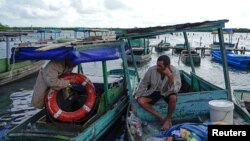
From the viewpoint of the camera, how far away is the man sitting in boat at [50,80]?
7051mm

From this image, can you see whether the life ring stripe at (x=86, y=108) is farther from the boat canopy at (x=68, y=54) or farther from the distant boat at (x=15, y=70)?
the distant boat at (x=15, y=70)

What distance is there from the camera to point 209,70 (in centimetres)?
2658

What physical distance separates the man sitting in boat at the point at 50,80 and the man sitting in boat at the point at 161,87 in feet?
6.23

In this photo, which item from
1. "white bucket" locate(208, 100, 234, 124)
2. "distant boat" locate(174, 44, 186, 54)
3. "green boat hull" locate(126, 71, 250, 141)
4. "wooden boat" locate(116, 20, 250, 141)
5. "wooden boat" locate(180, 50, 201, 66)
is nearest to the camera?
"white bucket" locate(208, 100, 234, 124)

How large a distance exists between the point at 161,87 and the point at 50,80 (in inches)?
104

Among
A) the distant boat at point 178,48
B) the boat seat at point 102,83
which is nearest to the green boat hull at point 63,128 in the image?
the boat seat at point 102,83

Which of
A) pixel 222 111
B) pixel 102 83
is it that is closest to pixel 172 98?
pixel 222 111

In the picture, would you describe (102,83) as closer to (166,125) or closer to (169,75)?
(169,75)

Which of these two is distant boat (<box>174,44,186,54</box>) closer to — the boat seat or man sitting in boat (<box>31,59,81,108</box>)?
the boat seat

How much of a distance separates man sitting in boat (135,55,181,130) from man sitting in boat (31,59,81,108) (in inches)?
74.8

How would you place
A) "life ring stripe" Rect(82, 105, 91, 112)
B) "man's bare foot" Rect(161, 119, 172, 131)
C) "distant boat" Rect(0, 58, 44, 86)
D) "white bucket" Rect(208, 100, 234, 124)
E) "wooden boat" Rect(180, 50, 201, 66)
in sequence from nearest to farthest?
"white bucket" Rect(208, 100, 234, 124) < "man's bare foot" Rect(161, 119, 172, 131) < "life ring stripe" Rect(82, 105, 91, 112) < "distant boat" Rect(0, 58, 44, 86) < "wooden boat" Rect(180, 50, 201, 66)

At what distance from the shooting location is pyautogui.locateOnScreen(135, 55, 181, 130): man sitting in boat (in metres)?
6.79

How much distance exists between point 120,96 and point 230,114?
186 inches

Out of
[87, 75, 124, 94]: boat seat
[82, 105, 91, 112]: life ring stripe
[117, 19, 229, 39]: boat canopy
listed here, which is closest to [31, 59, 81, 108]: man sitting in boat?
[82, 105, 91, 112]: life ring stripe
